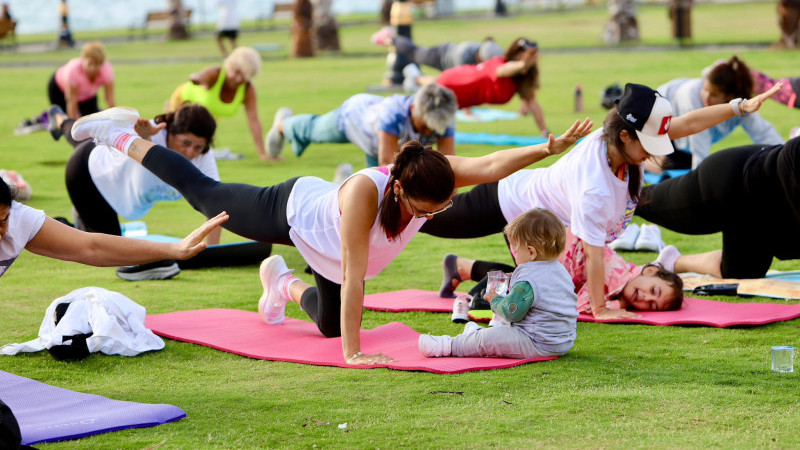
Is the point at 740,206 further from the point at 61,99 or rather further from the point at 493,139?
the point at 61,99

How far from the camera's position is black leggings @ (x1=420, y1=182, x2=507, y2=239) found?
630 centimetres

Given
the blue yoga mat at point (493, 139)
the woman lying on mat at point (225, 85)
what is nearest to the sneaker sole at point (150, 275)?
the woman lying on mat at point (225, 85)

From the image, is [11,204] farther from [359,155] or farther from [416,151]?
[359,155]

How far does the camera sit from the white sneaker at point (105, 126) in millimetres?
6168

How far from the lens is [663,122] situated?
551cm

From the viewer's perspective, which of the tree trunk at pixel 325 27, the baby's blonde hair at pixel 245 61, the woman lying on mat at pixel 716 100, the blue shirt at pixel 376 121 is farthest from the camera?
the tree trunk at pixel 325 27

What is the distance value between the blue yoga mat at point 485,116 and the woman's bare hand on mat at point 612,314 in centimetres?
985

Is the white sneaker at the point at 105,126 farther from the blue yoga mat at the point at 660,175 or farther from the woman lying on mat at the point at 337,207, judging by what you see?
the blue yoga mat at the point at 660,175

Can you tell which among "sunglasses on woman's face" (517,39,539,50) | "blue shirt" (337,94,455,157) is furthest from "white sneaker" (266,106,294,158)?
"sunglasses on woman's face" (517,39,539,50)

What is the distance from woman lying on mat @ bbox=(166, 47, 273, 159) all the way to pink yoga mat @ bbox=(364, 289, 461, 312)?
532 centimetres

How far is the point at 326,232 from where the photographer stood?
17.3 feet

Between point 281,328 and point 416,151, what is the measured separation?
169 centimetres

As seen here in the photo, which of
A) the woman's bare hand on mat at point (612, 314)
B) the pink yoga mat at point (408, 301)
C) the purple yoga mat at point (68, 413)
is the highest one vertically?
the purple yoga mat at point (68, 413)

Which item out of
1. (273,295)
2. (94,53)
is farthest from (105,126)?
(94,53)
